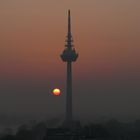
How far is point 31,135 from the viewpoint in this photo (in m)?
173

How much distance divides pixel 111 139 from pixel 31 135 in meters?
27.1

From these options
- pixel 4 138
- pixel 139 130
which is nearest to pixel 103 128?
pixel 139 130

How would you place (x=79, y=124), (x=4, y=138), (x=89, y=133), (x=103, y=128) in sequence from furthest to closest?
(x=79, y=124) < (x=103, y=128) < (x=89, y=133) < (x=4, y=138)

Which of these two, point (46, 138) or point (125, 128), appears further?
point (125, 128)

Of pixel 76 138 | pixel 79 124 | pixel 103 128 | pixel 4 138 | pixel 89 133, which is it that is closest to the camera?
pixel 76 138

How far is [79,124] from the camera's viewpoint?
654 feet

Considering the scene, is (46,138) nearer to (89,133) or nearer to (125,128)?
(89,133)

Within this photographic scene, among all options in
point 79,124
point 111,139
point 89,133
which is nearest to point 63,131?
point 89,133

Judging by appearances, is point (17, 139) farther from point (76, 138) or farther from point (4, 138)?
point (76, 138)

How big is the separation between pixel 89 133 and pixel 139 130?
797 inches

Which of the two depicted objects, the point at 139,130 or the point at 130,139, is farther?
the point at 139,130

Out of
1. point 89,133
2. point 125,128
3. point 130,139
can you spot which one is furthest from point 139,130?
point 130,139

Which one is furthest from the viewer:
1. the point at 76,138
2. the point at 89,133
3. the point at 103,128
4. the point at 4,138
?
the point at 103,128

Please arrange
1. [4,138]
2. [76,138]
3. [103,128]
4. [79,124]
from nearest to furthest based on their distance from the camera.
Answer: [76,138] < [4,138] < [103,128] < [79,124]
